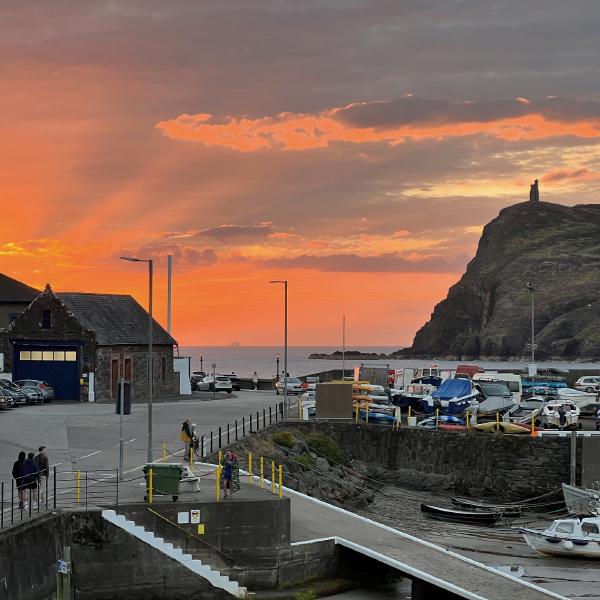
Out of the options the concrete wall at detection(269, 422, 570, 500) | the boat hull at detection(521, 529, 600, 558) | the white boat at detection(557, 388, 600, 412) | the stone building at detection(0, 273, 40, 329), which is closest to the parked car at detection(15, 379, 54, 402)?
the concrete wall at detection(269, 422, 570, 500)

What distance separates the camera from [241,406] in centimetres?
7050

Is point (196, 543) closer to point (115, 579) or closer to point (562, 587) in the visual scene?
point (115, 579)

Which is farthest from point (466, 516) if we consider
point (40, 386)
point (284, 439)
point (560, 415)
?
point (40, 386)

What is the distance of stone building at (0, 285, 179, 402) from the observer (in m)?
73.6

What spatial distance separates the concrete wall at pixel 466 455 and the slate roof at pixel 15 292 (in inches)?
1529

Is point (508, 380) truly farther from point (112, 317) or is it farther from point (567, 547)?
point (567, 547)

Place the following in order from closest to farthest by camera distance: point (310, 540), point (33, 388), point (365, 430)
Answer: point (310, 540), point (365, 430), point (33, 388)

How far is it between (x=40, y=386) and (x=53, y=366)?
14.6 feet

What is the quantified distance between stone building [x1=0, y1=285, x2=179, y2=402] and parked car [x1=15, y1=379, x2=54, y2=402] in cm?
259

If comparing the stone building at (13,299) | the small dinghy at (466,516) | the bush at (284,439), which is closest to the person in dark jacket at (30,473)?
the bush at (284,439)

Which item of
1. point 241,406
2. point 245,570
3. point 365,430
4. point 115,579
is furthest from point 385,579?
point 241,406

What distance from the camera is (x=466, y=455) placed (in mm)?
57969

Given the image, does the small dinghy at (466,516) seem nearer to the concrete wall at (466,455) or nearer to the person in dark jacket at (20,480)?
the concrete wall at (466,455)

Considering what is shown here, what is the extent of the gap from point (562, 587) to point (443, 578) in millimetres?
7730
